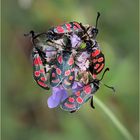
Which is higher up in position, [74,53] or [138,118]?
[74,53]

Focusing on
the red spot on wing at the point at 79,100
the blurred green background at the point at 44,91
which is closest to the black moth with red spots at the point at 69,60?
the red spot on wing at the point at 79,100

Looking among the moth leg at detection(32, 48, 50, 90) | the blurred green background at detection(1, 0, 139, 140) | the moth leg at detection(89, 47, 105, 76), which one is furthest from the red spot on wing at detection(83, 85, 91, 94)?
the blurred green background at detection(1, 0, 139, 140)

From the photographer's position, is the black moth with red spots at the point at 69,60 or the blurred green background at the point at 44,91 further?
the blurred green background at the point at 44,91

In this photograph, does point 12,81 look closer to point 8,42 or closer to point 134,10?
point 8,42

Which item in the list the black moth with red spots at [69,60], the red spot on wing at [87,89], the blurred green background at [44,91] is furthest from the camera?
the blurred green background at [44,91]

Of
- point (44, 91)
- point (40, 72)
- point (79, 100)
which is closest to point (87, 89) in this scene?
point (79, 100)

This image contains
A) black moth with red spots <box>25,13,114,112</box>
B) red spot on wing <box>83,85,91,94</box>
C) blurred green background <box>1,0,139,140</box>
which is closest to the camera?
black moth with red spots <box>25,13,114,112</box>

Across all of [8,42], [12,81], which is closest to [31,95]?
[12,81]

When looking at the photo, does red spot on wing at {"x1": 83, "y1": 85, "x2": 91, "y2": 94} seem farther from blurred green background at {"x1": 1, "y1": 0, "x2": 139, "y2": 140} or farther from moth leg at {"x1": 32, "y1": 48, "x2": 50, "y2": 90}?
blurred green background at {"x1": 1, "y1": 0, "x2": 139, "y2": 140}

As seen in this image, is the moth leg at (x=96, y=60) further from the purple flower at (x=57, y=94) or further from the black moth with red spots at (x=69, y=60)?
the purple flower at (x=57, y=94)
